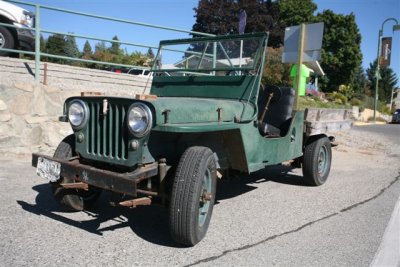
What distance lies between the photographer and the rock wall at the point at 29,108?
683 centimetres

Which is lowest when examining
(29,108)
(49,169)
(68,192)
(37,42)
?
(68,192)

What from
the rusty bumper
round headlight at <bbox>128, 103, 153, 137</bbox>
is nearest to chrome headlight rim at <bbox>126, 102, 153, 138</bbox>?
round headlight at <bbox>128, 103, 153, 137</bbox>

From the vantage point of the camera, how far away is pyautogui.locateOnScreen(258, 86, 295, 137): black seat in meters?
5.88

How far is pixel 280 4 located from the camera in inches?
1519

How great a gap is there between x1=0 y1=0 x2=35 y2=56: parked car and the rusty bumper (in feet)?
15.3

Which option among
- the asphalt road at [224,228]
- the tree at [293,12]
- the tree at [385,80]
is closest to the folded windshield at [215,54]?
the asphalt road at [224,228]

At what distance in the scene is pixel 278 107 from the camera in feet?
19.9

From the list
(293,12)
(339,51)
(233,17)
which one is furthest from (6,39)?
(339,51)

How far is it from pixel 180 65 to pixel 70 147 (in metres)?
2.01

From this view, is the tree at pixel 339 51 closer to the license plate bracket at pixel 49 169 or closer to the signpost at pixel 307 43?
the signpost at pixel 307 43

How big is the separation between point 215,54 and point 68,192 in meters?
2.48

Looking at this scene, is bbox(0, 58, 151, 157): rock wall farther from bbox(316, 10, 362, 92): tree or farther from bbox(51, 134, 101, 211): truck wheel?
bbox(316, 10, 362, 92): tree

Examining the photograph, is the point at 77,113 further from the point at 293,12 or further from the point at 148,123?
the point at 293,12

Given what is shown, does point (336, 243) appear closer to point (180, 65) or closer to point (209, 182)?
point (209, 182)
